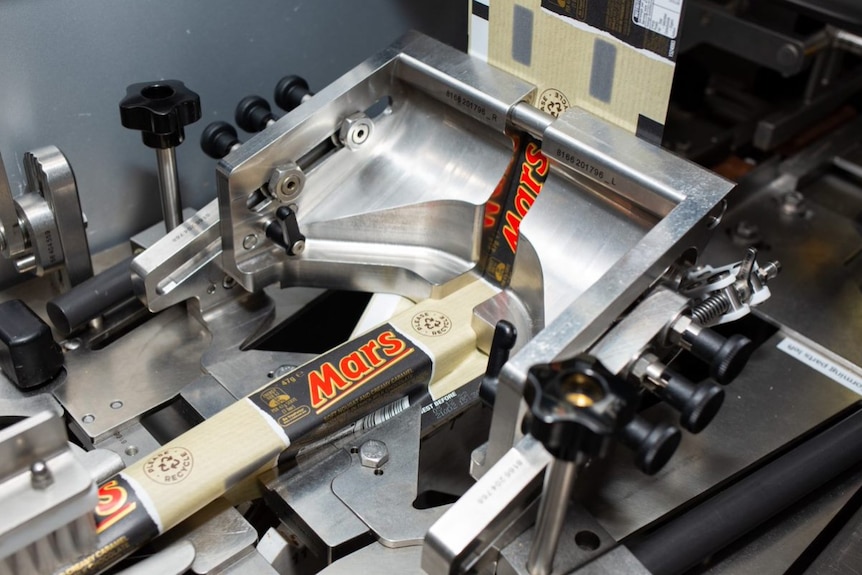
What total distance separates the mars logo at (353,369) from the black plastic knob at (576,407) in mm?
346

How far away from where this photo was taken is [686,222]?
1.00m

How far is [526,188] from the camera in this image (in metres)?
1.21

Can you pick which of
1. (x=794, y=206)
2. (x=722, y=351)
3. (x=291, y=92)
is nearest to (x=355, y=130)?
(x=291, y=92)

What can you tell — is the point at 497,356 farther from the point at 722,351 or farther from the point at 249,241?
the point at 249,241

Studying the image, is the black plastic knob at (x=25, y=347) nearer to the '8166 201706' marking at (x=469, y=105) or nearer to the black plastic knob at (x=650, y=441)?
the '8166 201706' marking at (x=469, y=105)

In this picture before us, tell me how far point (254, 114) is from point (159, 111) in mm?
146

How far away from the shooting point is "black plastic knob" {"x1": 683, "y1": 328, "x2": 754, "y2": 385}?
3.04ft

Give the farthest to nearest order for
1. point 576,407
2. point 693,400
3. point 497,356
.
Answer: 1. point 497,356
2. point 693,400
3. point 576,407

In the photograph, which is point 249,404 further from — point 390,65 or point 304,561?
point 390,65

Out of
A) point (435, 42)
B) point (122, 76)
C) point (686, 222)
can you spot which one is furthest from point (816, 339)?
point (122, 76)

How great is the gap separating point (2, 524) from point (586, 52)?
30.6 inches

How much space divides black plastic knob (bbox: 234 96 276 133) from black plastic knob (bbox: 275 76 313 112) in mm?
29

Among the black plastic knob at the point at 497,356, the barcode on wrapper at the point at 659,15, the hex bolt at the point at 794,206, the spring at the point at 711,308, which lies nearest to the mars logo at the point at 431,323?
the black plastic knob at the point at 497,356

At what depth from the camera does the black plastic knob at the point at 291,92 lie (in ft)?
4.18
